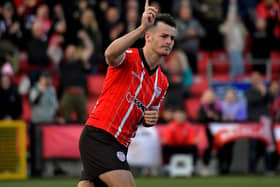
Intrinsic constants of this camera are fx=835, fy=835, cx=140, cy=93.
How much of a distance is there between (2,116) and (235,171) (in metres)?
5.15

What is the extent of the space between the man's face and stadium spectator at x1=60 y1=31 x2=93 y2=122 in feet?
33.7

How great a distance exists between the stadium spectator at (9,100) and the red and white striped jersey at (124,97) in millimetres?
9639

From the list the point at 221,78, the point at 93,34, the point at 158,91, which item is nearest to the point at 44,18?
the point at 93,34

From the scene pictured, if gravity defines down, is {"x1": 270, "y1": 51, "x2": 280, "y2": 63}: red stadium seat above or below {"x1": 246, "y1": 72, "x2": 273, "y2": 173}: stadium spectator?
above

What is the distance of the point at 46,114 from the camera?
17.9 m

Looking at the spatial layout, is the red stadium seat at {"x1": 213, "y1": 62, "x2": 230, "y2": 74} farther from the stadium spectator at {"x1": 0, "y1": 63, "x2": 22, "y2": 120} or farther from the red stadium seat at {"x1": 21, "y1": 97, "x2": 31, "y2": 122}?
the stadium spectator at {"x1": 0, "y1": 63, "x2": 22, "y2": 120}

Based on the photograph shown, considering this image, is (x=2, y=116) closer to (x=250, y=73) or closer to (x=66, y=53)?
(x=66, y=53)

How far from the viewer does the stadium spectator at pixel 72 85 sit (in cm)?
1833

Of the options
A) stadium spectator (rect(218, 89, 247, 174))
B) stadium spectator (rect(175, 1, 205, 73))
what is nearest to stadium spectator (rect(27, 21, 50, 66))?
stadium spectator (rect(175, 1, 205, 73))

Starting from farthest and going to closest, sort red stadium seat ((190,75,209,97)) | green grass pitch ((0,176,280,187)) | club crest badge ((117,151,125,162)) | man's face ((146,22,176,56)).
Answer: red stadium seat ((190,75,209,97)) < green grass pitch ((0,176,280,187)) < man's face ((146,22,176,56)) < club crest badge ((117,151,125,162))

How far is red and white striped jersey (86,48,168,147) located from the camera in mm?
7691

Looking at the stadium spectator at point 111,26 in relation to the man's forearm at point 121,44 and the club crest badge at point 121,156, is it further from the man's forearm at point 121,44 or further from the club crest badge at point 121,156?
the man's forearm at point 121,44

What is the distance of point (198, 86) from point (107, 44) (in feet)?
9.25

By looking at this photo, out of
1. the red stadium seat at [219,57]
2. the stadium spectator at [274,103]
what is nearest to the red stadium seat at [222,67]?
the red stadium seat at [219,57]
